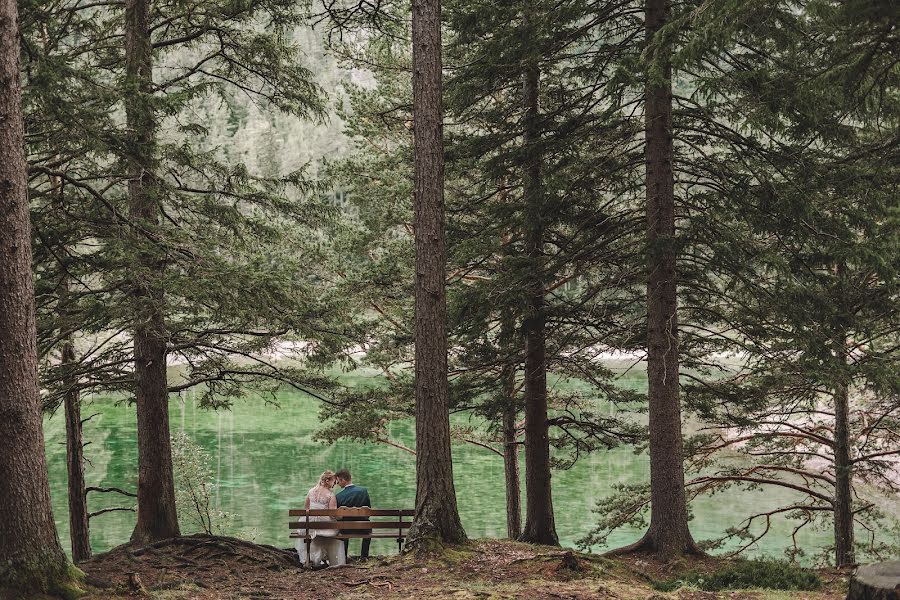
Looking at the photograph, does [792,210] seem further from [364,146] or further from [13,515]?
[364,146]

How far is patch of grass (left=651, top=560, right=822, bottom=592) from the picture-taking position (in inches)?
254

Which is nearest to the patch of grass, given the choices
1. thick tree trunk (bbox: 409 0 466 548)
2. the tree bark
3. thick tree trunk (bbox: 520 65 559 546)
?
thick tree trunk (bbox: 409 0 466 548)

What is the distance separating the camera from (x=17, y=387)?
5.52 metres

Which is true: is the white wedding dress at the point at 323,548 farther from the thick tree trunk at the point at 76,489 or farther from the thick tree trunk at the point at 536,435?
the thick tree trunk at the point at 76,489

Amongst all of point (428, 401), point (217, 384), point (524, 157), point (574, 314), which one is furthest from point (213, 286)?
point (574, 314)

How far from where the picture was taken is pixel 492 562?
7004 millimetres

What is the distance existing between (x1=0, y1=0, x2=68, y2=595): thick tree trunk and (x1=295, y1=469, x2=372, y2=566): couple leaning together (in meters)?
3.28

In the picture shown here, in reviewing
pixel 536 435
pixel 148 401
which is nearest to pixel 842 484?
pixel 536 435

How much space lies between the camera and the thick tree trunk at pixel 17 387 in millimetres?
5383

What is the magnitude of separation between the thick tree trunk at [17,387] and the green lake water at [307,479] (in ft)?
41.2

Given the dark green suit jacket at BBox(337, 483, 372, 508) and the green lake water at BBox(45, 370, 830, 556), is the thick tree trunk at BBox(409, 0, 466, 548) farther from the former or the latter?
the green lake water at BBox(45, 370, 830, 556)

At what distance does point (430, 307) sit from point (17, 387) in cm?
357

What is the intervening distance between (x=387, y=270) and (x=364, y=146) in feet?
11.8

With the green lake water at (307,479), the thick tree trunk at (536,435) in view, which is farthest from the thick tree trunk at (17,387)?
the green lake water at (307,479)
